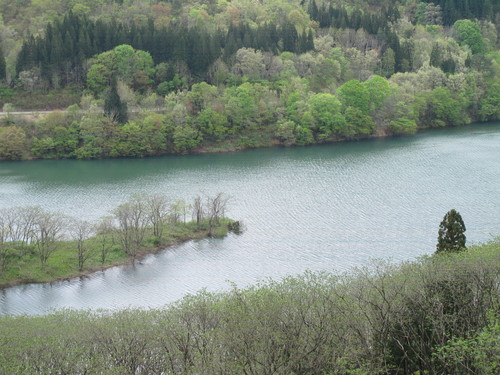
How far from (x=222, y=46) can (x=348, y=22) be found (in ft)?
73.3

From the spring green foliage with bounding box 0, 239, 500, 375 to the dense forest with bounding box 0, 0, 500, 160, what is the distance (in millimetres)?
49253

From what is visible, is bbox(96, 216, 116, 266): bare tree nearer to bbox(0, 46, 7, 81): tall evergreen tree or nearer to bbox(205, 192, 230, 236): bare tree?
bbox(205, 192, 230, 236): bare tree

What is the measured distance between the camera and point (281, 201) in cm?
5175

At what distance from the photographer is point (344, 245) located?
41.4 meters

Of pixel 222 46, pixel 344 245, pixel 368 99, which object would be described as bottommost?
pixel 344 245

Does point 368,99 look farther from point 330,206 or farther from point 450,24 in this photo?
point 450,24

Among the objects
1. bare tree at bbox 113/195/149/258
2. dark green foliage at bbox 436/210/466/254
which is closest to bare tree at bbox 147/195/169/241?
bare tree at bbox 113/195/149/258

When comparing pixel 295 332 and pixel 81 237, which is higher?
pixel 295 332

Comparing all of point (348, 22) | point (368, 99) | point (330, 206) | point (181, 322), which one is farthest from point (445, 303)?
point (348, 22)

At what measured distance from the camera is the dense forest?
7300cm

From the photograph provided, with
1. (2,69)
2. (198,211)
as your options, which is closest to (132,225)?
(198,211)

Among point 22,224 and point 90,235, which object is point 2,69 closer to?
point 90,235

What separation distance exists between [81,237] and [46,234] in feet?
6.56

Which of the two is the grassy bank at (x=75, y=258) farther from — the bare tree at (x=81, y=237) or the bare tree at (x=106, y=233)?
the bare tree at (x=81, y=237)
